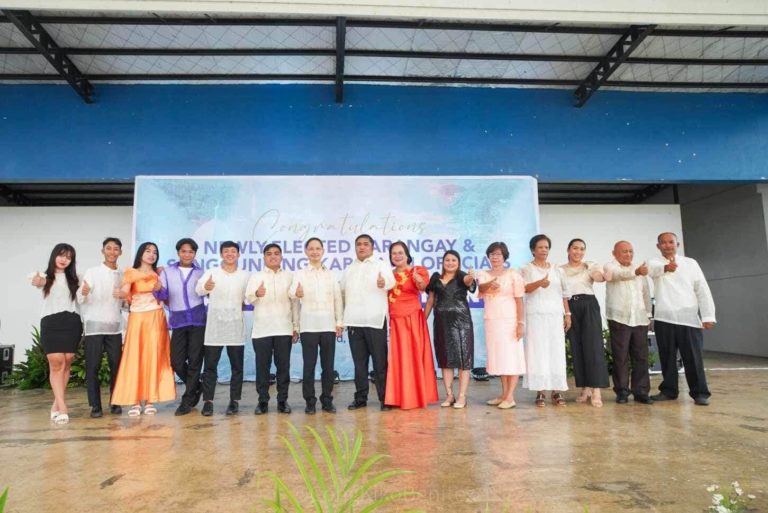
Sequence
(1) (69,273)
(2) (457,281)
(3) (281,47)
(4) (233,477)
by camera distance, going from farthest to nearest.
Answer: (3) (281,47)
(2) (457,281)
(1) (69,273)
(4) (233,477)

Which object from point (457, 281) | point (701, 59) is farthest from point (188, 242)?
point (701, 59)

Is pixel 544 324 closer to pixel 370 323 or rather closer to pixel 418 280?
pixel 418 280

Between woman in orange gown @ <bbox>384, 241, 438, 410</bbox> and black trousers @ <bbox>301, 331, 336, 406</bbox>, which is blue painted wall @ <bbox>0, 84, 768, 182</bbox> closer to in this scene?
woman in orange gown @ <bbox>384, 241, 438, 410</bbox>

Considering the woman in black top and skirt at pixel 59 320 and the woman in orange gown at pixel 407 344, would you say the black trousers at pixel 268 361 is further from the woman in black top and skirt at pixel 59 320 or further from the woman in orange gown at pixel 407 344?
the woman in black top and skirt at pixel 59 320

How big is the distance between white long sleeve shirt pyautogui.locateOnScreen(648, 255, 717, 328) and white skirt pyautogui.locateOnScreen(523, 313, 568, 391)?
832 millimetres

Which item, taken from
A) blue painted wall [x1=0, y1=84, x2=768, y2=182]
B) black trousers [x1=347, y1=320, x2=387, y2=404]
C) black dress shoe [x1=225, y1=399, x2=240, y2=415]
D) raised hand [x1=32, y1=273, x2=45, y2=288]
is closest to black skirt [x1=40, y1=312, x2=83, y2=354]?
raised hand [x1=32, y1=273, x2=45, y2=288]

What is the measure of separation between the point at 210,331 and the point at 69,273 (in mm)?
1080

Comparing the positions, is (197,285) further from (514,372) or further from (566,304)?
(566,304)

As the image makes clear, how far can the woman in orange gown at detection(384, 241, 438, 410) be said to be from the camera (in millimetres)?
3771

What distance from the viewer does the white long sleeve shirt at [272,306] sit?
3730mm

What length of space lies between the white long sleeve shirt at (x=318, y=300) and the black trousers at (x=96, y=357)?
4.54ft

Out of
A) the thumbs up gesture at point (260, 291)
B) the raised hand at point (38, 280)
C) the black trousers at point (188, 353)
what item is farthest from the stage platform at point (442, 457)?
the raised hand at point (38, 280)

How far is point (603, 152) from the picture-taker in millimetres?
6359

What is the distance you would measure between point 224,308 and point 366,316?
1.06 metres
